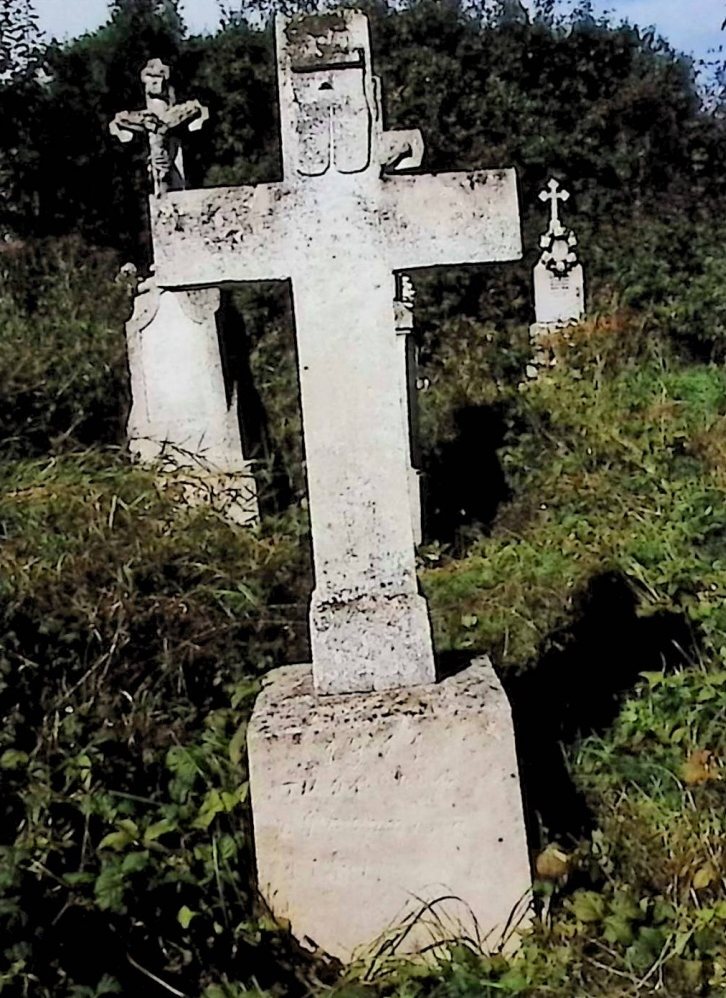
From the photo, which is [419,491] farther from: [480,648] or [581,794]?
[581,794]

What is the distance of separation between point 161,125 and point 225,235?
583cm

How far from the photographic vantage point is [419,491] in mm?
7648

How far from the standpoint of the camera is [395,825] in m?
3.24

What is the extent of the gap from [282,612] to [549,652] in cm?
100

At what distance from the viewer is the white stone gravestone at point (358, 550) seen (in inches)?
127

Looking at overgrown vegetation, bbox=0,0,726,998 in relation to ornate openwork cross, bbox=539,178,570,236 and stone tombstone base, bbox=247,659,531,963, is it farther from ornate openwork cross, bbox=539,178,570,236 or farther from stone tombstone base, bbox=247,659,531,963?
ornate openwork cross, bbox=539,178,570,236

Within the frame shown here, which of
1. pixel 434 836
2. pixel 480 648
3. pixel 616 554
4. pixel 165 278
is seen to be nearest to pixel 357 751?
pixel 434 836

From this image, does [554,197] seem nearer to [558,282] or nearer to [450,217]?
[558,282]

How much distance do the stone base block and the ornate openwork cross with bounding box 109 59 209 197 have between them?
5.90 meters

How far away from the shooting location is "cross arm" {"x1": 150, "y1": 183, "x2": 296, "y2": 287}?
3.29 metres

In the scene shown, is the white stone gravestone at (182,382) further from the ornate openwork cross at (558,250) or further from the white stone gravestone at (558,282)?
the ornate openwork cross at (558,250)

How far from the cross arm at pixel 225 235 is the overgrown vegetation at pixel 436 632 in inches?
53.2

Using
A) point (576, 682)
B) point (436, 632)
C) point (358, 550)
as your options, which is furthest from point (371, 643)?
point (436, 632)

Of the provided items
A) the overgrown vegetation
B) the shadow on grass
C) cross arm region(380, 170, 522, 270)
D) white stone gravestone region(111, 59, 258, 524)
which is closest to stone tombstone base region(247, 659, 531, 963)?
the overgrown vegetation
